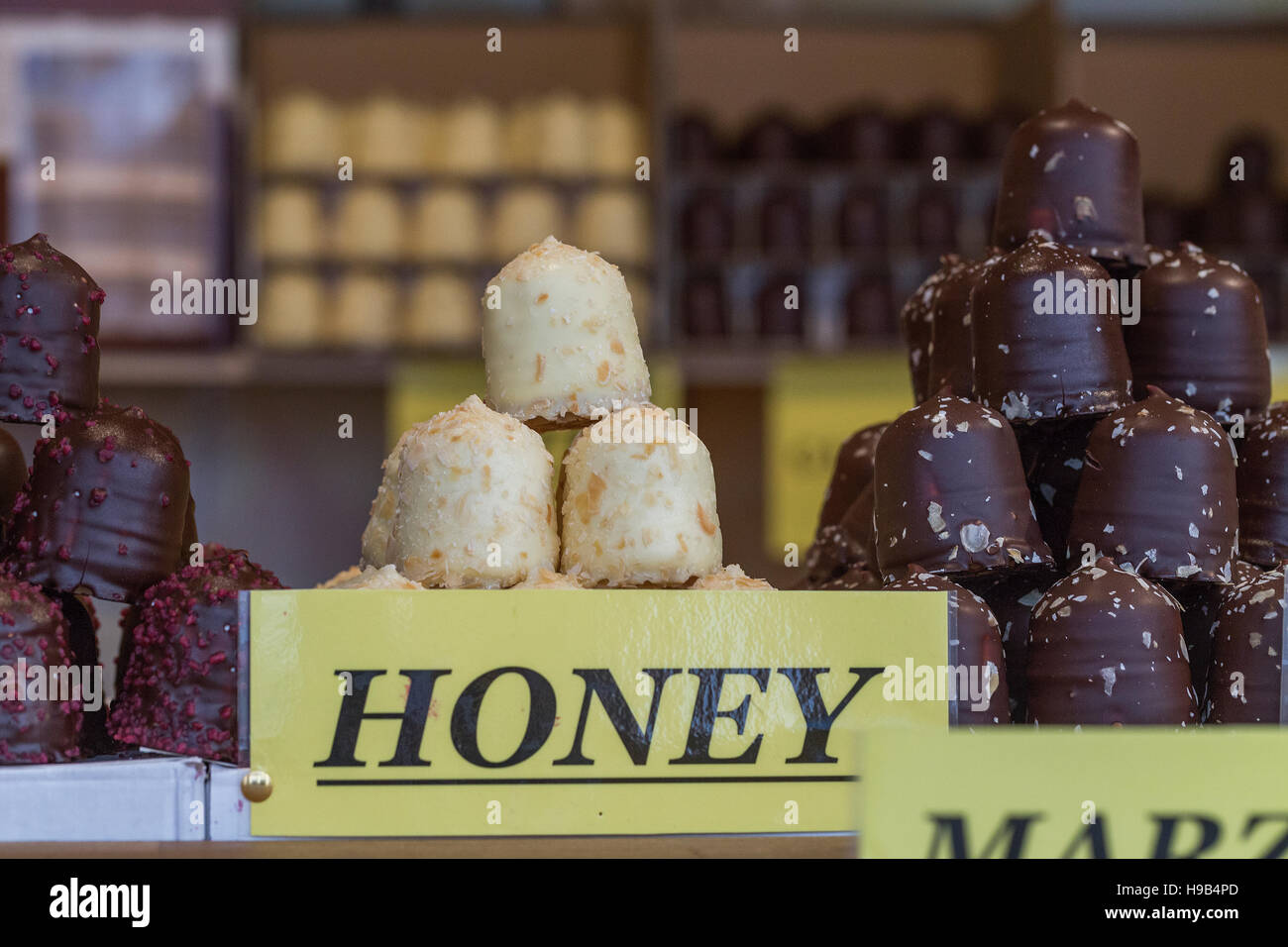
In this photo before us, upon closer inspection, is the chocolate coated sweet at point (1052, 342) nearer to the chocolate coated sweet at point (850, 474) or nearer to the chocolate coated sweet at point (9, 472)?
the chocolate coated sweet at point (850, 474)

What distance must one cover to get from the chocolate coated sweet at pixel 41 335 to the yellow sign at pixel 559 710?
0.29 m

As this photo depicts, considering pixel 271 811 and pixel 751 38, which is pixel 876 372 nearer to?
pixel 751 38

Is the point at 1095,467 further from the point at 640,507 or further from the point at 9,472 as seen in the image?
the point at 9,472

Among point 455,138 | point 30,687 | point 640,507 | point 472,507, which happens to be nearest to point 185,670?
point 30,687

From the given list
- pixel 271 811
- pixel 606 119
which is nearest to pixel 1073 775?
pixel 271 811

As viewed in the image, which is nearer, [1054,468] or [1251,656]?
[1251,656]

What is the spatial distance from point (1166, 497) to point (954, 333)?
0.91ft

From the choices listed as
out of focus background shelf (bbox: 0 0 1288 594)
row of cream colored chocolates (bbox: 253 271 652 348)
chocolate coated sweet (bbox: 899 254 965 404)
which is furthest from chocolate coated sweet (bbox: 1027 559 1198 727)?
row of cream colored chocolates (bbox: 253 271 652 348)

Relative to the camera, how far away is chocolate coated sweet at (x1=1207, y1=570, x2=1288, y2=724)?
1.00 metres

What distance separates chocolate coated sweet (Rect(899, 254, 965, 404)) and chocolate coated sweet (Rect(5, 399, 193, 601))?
717mm

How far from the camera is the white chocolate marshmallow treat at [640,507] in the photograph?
3.58ft

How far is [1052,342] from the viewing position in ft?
3.61

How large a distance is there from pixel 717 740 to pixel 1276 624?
45 centimetres

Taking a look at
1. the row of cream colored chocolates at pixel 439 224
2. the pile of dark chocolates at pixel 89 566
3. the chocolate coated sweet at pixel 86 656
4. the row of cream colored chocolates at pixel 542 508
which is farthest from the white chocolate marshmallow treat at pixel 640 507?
the row of cream colored chocolates at pixel 439 224
